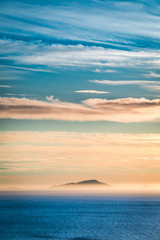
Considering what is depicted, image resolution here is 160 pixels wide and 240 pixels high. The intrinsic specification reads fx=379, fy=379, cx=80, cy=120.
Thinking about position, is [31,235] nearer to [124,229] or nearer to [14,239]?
[14,239]

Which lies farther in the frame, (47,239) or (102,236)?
(102,236)

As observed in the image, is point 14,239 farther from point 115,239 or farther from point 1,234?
point 115,239

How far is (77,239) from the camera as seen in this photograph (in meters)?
95.1

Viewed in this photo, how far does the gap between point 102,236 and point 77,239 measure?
9251 millimetres

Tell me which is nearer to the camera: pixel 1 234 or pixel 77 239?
pixel 77 239

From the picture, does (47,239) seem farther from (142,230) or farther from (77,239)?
(142,230)

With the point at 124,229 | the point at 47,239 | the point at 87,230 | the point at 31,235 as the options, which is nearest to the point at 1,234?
the point at 31,235

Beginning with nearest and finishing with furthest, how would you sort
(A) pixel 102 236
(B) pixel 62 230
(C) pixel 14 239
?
(C) pixel 14 239 → (A) pixel 102 236 → (B) pixel 62 230

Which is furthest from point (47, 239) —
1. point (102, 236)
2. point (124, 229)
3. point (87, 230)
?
point (124, 229)

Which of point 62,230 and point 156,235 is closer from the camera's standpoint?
point 156,235

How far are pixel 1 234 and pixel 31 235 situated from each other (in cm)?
906

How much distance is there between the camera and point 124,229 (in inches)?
4683

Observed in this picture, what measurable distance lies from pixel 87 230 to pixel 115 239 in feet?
66.6

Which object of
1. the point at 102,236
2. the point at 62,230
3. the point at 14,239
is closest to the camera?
the point at 14,239
